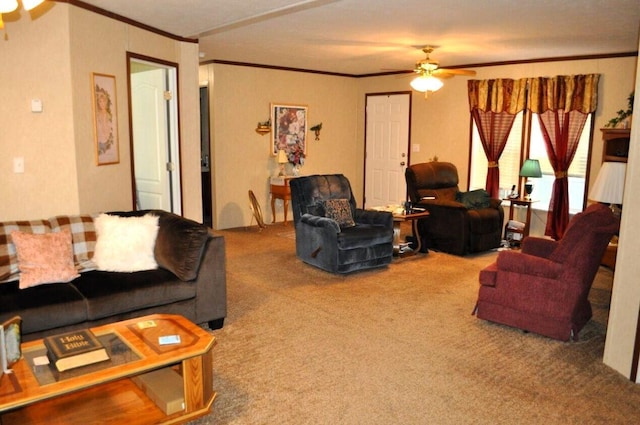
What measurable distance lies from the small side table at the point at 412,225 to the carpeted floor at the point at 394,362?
3.05 feet

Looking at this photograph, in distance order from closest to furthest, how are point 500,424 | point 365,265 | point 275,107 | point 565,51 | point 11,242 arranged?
1. point 500,424
2. point 11,242
3. point 365,265
4. point 565,51
5. point 275,107

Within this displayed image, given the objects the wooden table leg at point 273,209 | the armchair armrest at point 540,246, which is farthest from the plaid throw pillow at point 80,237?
the wooden table leg at point 273,209

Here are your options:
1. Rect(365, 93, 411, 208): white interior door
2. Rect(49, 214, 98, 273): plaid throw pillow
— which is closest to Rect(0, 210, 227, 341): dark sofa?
Rect(49, 214, 98, 273): plaid throw pillow

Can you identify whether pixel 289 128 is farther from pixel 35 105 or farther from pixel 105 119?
pixel 35 105

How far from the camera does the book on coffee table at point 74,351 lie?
254cm

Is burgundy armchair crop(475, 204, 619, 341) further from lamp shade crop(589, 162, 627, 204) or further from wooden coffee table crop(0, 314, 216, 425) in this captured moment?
wooden coffee table crop(0, 314, 216, 425)

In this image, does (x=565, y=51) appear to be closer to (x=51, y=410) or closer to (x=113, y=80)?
(x=113, y=80)

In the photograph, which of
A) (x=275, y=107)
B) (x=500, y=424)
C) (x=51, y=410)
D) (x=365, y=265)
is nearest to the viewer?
(x=51, y=410)

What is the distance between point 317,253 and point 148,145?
2159mm

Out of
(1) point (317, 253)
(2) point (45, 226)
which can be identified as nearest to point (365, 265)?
(1) point (317, 253)

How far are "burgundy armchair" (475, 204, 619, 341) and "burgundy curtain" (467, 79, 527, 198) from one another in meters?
3.66

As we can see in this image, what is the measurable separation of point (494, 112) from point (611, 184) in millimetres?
3254

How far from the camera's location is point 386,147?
902 cm

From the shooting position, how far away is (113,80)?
15.3 feet
